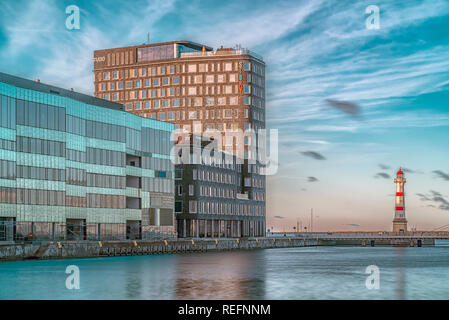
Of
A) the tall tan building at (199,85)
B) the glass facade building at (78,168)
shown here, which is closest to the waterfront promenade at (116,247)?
the glass facade building at (78,168)

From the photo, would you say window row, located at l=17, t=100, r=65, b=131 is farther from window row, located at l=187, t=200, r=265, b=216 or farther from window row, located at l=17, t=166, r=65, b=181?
window row, located at l=187, t=200, r=265, b=216

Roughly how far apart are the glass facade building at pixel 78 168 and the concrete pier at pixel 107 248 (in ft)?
20.7

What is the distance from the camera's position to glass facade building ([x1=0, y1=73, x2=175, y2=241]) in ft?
314

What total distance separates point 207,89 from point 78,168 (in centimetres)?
8741

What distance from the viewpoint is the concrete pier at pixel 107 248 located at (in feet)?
272

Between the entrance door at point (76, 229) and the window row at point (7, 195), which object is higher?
the window row at point (7, 195)

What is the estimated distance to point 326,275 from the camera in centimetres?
6869

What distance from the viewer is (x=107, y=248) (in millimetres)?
99438

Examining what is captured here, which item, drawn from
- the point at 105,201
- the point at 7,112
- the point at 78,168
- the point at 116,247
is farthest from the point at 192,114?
the point at 7,112

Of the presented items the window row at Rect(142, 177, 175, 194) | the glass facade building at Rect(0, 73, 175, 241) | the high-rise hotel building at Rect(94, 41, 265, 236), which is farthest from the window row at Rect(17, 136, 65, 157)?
the high-rise hotel building at Rect(94, 41, 265, 236)

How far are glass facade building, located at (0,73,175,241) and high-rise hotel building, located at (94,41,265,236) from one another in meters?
58.6

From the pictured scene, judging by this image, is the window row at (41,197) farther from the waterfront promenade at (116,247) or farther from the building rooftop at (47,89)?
the building rooftop at (47,89)
